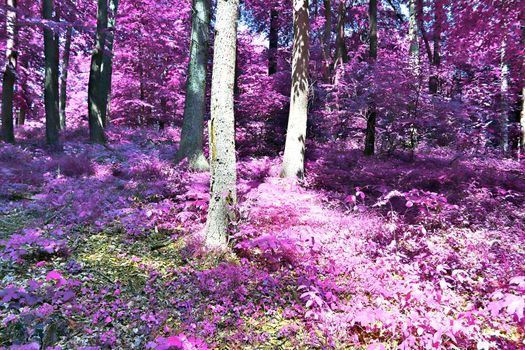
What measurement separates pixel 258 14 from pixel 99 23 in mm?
7656

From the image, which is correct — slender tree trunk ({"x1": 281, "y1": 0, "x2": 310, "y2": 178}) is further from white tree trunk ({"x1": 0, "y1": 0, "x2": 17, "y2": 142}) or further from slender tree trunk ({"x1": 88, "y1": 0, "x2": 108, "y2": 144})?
white tree trunk ({"x1": 0, "y1": 0, "x2": 17, "y2": 142})

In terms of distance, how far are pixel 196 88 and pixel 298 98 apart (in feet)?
8.88

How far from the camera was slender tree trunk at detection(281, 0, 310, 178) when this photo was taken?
8.57 m

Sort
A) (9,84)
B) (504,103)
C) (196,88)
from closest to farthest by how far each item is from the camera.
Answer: (196,88)
(9,84)
(504,103)

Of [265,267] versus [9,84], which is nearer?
[265,267]

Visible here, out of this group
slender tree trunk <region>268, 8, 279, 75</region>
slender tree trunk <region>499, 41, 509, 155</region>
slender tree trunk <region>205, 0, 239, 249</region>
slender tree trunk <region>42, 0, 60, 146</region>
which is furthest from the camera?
slender tree trunk <region>268, 8, 279, 75</region>

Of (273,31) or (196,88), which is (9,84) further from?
(273,31)

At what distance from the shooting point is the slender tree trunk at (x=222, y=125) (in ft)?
15.3

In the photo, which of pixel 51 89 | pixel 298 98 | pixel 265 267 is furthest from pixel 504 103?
pixel 51 89

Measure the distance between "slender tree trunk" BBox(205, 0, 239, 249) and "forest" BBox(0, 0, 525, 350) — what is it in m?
0.02

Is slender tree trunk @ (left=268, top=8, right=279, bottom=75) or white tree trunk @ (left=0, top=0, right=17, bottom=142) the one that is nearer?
white tree trunk @ (left=0, top=0, right=17, bottom=142)

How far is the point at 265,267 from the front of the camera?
4.50m

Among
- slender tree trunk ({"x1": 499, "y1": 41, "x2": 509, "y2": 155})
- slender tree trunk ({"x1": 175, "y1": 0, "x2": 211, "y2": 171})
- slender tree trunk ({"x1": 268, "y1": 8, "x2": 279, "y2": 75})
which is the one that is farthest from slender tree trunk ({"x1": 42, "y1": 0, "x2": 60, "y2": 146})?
slender tree trunk ({"x1": 499, "y1": 41, "x2": 509, "y2": 155})

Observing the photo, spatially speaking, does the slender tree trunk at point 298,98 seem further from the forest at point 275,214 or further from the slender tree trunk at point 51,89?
the slender tree trunk at point 51,89
